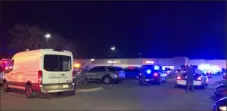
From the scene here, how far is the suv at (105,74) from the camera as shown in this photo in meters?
31.5

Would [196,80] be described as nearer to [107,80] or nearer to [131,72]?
[107,80]

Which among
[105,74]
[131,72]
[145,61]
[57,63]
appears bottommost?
[105,74]

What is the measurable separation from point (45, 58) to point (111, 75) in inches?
551

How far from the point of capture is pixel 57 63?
61.3 feet

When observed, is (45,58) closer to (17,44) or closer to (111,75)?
(111,75)

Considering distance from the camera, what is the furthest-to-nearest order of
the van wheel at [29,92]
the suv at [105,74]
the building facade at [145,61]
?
the building facade at [145,61]
the suv at [105,74]
the van wheel at [29,92]

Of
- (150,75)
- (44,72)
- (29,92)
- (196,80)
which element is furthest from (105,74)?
(44,72)

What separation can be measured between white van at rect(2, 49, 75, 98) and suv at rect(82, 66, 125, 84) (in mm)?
11969

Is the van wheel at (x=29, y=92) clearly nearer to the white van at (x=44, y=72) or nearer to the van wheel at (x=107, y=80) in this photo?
the white van at (x=44, y=72)

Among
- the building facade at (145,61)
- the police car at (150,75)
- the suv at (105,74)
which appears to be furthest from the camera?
the building facade at (145,61)

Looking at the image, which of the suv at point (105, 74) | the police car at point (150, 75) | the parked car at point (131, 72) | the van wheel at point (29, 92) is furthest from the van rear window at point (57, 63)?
the parked car at point (131, 72)

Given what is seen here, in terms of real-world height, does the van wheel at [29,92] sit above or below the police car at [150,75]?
below

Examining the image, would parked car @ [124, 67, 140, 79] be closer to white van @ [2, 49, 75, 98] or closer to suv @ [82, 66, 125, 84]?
suv @ [82, 66, 125, 84]

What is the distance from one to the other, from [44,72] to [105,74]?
1411 centimetres
